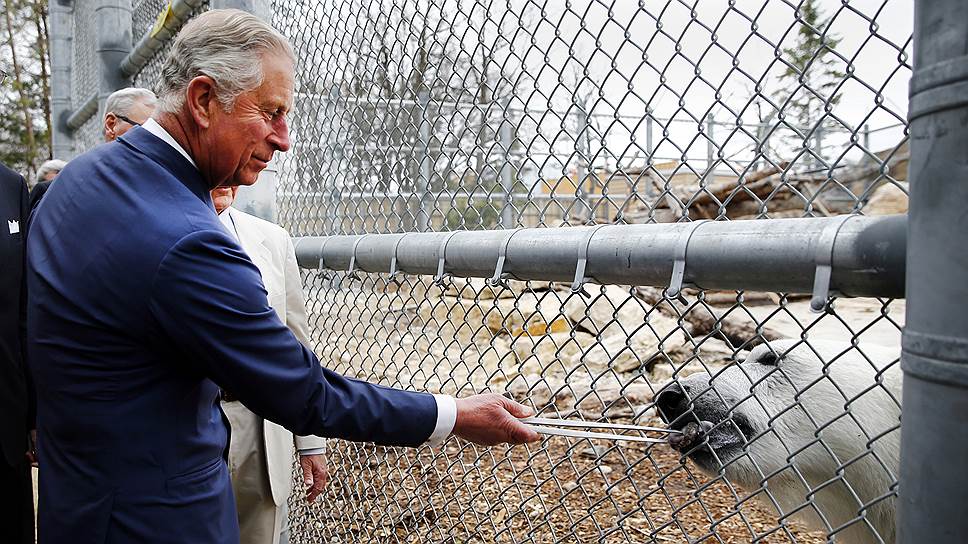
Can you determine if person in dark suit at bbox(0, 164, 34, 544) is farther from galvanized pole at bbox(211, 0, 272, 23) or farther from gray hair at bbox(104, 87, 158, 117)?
galvanized pole at bbox(211, 0, 272, 23)

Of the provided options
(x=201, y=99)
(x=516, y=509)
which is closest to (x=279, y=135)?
(x=201, y=99)

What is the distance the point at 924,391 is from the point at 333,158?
271 cm

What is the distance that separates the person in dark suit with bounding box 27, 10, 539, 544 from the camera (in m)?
1.46

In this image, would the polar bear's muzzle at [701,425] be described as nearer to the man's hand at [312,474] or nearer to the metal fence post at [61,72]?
the man's hand at [312,474]

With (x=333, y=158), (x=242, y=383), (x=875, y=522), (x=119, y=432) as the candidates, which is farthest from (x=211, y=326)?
(x=875, y=522)

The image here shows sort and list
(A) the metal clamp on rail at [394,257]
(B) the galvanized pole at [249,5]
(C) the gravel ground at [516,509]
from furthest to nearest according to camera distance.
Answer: (C) the gravel ground at [516,509] < (B) the galvanized pole at [249,5] < (A) the metal clamp on rail at [394,257]

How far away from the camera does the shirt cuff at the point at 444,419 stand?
173cm

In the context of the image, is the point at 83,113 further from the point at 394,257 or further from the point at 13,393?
the point at 394,257

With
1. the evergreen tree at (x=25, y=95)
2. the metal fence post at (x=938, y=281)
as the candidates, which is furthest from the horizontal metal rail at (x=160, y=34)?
the evergreen tree at (x=25, y=95)

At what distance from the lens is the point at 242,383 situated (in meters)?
1.49

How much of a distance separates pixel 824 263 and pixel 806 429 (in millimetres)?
1537

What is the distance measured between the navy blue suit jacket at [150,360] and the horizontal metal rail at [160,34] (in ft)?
7.26

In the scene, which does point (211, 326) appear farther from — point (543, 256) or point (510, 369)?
point (510, 369)

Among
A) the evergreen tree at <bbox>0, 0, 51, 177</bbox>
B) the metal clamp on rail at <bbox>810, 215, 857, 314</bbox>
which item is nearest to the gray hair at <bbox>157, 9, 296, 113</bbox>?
the metal clamp on rail at <bbox>810, 215, 857, 314</bbox>
